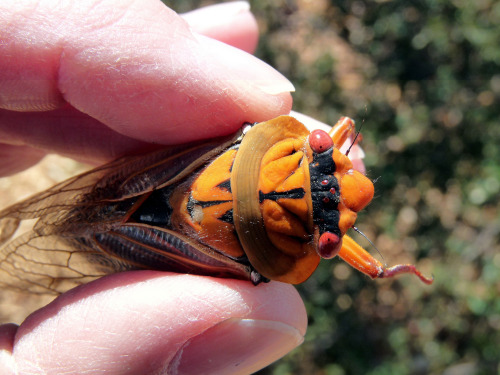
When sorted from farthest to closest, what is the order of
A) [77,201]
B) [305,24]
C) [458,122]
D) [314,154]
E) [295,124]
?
[305,24] < [458,122] < [77,201] < [295,124] < [314,154]

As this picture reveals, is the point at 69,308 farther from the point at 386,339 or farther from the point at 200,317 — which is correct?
the point at 386,339

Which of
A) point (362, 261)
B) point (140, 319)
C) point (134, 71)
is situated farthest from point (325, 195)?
point (134, 71)

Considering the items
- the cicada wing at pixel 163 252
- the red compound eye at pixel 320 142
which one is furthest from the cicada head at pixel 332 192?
the cicada wing at pixel 163 252

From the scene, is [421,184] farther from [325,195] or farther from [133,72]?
[133,72]

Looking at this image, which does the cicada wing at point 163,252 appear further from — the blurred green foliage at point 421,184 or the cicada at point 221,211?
the blurred green foliage at point 421,184

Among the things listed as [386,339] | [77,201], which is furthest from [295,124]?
[386,339]

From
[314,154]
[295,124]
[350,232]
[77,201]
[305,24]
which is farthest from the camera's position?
[305,24]

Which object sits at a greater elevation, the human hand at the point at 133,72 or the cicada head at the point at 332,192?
the human hand at the point at 133,72
